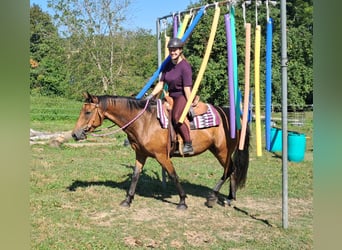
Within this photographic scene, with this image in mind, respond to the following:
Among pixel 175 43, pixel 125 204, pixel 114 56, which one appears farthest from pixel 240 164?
pixel 114 56

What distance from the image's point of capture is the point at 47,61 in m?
16.8

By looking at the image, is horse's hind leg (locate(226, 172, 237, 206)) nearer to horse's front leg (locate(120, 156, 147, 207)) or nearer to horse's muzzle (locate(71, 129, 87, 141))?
horse's front leg (locate(120, 156, 147, 207))

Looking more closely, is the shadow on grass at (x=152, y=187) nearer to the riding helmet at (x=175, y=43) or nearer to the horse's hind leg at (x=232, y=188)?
the horse's hind leg at (x=232, y=188)

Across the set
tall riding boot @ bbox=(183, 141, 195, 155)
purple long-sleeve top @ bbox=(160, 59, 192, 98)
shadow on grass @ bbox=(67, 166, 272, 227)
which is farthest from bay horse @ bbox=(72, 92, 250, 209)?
shadow on grass @ bbox=(67, 166, 272, 227)

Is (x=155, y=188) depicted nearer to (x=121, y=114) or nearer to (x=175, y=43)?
(x=121, y=114)

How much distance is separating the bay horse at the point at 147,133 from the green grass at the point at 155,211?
0.40 metres

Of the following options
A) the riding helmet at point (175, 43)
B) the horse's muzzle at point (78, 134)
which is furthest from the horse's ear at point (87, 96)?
the riding helmet at point (175, 43)

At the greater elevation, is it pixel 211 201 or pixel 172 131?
pixel 172 131

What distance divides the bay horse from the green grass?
400 millimetres

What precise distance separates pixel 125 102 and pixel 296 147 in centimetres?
525

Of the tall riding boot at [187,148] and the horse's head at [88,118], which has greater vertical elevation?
the horse's head at [88,118]

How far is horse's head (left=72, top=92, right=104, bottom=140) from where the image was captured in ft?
16.1

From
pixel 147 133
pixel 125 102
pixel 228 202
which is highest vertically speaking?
pixel 125 102

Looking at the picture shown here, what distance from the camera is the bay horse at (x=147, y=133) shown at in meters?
4.95
